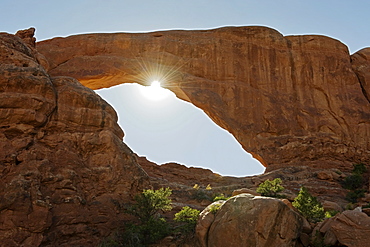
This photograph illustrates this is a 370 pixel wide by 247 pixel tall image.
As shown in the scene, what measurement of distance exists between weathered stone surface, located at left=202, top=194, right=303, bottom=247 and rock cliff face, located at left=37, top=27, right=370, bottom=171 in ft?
57.1

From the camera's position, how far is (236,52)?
35750mm

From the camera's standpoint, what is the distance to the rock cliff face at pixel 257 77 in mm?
31734

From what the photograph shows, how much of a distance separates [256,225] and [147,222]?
473 centimetres

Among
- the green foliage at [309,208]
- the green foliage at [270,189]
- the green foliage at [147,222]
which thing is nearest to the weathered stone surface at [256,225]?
the green foliage at [309,208]

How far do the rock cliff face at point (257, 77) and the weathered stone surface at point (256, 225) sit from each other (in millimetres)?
17413

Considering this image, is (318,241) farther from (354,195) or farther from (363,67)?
(363,67)

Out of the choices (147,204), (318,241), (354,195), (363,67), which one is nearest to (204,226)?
(147,204)

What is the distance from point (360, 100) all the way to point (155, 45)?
62.9 ft

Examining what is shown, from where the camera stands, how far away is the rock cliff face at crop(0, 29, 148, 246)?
14184 millimetres

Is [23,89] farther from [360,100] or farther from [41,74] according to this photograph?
[360,100]

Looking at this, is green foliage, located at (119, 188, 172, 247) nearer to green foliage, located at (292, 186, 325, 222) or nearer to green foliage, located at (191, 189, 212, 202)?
green foliage, located at (191, 189, 212, 202)

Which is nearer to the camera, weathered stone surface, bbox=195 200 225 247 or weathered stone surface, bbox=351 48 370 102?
weathered stone surface, bbox=195 200 225 247

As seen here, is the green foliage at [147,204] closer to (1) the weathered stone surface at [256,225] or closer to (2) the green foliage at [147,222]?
(2) the green foliage at [147,222]

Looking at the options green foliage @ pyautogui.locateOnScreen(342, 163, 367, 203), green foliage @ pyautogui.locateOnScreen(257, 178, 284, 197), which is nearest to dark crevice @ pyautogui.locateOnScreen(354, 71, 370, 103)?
green foliage @ pyautogui.locateOnScreen(342, 163, 367, 203)
